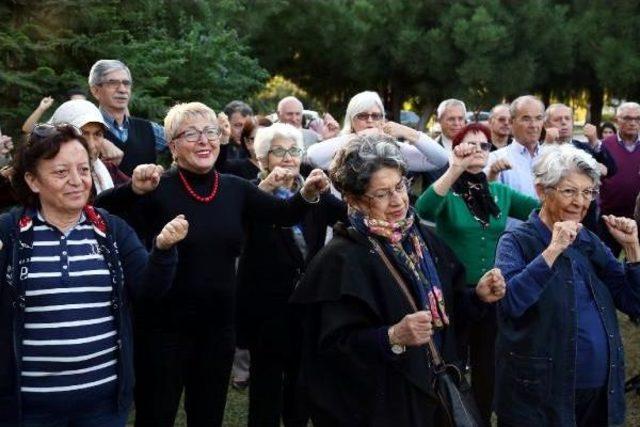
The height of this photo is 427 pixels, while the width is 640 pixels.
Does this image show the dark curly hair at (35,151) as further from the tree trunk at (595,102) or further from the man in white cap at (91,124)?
the tree trunk at (595,102)

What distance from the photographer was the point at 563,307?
345cm

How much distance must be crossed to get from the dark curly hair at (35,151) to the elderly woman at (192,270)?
54 cm

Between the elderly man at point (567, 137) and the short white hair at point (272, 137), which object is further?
the elderly man at point (567, 137)

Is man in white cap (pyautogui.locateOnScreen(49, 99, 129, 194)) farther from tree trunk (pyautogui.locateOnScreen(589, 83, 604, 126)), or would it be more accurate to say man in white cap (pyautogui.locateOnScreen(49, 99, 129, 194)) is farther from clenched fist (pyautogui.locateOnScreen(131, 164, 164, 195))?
tree trunk (pyautogui.locateOnScreen(589, 83, 604, 126))

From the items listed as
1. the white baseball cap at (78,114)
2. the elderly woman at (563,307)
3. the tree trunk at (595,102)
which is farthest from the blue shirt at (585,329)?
the tree trunk at (595,102)

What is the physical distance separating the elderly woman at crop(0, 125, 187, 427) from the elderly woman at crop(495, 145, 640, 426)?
1525mm

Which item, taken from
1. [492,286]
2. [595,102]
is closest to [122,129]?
[492,286]

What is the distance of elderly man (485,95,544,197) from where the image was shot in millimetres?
5352

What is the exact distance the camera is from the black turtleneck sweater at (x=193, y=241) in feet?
12.3

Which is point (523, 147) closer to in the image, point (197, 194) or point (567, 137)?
point (567, 137)

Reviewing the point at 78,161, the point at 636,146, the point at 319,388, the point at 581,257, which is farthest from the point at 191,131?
the point at 636,146

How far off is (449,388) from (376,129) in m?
2.32

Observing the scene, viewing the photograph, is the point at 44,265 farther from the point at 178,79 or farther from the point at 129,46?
the point at 178,79

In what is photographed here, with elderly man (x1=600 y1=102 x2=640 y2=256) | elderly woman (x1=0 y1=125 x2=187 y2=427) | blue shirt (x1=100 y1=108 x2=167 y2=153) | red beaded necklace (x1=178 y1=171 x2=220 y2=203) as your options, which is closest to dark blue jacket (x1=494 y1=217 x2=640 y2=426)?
red beaded necklace (x1=178 y1=171 x2=220 y2=203)
